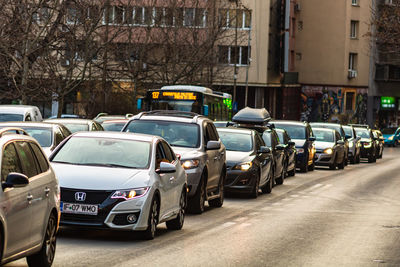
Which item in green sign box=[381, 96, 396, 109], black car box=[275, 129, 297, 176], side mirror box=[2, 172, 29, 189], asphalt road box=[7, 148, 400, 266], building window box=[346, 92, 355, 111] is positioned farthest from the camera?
green sign box=[381, 96, 396, 109]

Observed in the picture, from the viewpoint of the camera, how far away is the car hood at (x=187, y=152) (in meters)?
17.4

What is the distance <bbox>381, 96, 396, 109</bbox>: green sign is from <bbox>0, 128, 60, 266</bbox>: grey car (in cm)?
8653

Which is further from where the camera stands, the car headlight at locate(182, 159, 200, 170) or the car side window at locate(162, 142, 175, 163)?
the car headlight at locate(182, 159, 200, 170)

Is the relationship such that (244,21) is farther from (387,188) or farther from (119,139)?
(119,139)

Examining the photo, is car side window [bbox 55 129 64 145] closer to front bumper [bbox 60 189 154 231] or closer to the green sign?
front bumper [bbox 60 189 154 231]

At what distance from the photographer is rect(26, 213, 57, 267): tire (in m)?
9.31

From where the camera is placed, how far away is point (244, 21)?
7788 cm

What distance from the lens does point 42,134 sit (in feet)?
64.8

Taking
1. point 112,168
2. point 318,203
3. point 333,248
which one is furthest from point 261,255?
point 318,203

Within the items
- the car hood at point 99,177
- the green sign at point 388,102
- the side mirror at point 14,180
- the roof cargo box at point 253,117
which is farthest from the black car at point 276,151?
the green sign at point 388,102

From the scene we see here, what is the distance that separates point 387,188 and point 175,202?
15.9m

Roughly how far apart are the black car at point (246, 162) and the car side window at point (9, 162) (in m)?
13.1

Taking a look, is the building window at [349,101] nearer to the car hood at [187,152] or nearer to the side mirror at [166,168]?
the car hood at [187,152]

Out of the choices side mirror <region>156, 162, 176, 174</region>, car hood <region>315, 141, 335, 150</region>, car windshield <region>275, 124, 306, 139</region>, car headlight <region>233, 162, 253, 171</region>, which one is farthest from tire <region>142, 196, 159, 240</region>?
car hood <region>315, 141, 335, 150</region>
